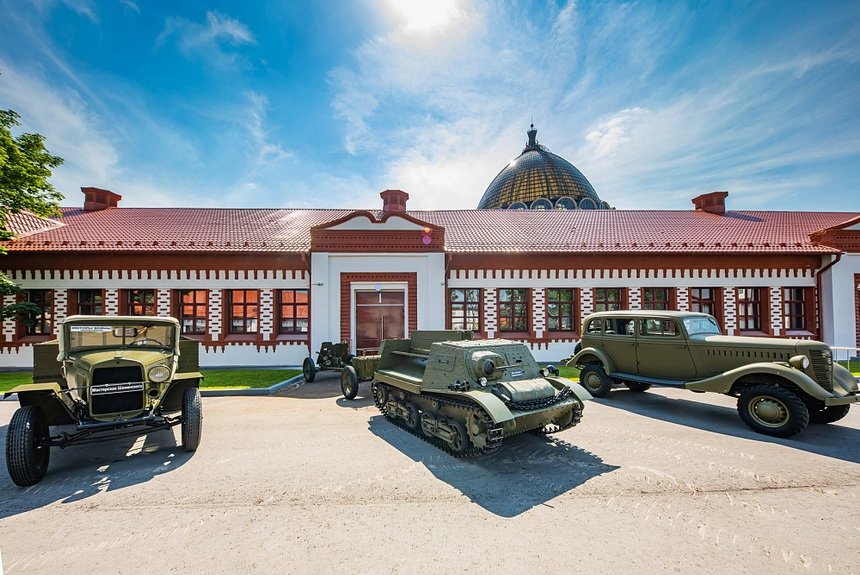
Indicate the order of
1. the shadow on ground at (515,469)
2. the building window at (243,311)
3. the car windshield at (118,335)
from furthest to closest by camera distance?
the building window at (243,311)
the car windshield at (118,335)
the shadow on ground at (515,469)

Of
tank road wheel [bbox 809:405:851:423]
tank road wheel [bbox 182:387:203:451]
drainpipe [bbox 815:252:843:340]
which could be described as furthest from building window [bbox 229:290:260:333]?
drainpipe [bbox 815:252:843:340]

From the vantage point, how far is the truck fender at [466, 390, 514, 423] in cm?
448

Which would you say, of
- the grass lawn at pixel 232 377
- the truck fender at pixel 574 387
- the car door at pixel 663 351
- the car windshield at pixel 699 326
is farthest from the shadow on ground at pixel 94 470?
the car windshield at pixel 699 326

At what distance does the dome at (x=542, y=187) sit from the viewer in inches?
1241

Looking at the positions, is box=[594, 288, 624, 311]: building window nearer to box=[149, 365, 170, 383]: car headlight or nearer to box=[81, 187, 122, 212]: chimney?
box=[149, 365, 170, 383]: car headlight

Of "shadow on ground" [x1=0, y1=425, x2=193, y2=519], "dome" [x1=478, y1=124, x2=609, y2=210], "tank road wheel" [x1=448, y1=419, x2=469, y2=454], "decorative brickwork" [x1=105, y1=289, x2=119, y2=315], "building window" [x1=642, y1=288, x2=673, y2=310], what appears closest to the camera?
"shadow on ground" [x1=0, y1=425, x2=193, y2=519]

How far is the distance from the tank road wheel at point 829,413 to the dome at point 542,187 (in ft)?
83.4

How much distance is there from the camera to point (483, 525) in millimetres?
3361

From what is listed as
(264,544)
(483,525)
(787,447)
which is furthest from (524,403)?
(787,447)

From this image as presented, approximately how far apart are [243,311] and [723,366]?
13987 millimetres

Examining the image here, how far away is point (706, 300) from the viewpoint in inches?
544

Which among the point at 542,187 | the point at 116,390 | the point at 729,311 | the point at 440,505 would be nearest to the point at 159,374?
the point at 116,390

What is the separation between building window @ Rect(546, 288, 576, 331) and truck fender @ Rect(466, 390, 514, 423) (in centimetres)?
959

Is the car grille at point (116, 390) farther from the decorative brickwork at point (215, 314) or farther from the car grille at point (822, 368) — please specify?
the car grille at point (822, 368)
